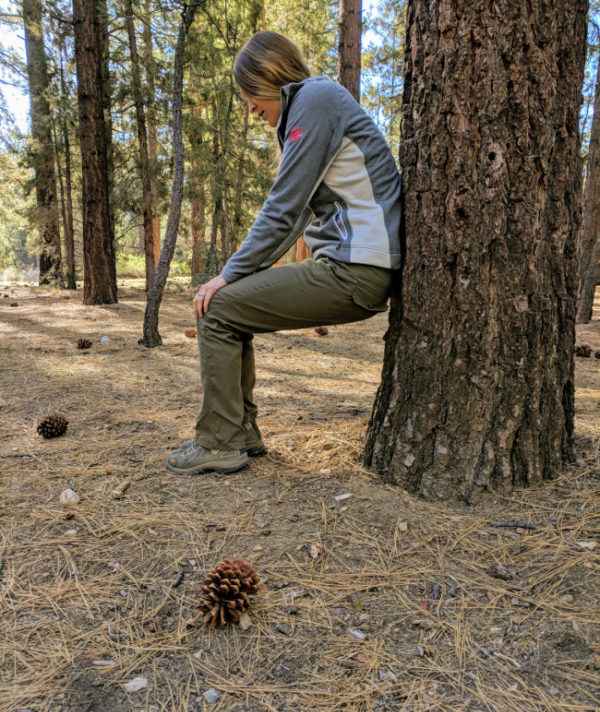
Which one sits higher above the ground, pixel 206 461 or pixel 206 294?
pixel 206 294

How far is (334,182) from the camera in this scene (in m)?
1.98

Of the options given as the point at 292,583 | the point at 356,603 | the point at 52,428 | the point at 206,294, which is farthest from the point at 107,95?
the point at 356,603

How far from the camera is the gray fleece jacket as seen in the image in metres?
1.89

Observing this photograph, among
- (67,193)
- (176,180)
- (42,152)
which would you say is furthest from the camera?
(67,193)

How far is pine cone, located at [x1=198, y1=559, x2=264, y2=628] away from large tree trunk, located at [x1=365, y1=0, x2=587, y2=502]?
84 centimetres

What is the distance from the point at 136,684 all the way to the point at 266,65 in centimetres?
221

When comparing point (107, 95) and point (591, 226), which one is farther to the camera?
point (107, 95)

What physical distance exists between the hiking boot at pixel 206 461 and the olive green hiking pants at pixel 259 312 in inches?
1.3

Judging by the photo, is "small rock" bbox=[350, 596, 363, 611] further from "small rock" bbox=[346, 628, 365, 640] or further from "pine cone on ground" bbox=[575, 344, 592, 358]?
"pine cone on ground" bbox=[575, 344, 592, 358]

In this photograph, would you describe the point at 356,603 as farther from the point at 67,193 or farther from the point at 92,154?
→ the point at 67,193

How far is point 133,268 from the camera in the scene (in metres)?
21.8

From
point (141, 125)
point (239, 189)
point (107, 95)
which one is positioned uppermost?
point (107, 95)

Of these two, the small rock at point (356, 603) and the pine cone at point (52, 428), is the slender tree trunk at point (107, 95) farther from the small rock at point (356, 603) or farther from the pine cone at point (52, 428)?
the small rock at point (356, 603)

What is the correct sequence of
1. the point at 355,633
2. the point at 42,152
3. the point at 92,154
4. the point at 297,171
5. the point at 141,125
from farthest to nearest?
1. the point at 42,152
2. the point at 141,125
3. the point at 92,154
4. the point at 297,171
5. the point at 355,633
